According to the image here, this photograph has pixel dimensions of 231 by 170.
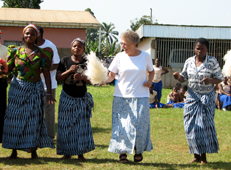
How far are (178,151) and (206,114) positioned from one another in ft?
4.01

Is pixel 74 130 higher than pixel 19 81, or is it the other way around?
pixel 19 81

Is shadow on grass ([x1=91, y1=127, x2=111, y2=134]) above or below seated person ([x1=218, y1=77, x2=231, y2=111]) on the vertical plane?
below

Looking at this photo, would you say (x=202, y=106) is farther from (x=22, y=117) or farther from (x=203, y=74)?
(x=22, y=117)

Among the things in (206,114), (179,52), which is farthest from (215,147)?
(179,52)

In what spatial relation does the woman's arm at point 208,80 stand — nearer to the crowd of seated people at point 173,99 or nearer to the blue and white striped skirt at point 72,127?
the blue and white striped skirt at point 72,127

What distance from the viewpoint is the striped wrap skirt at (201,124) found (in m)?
5.56

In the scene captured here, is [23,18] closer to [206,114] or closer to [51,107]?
[51,107]

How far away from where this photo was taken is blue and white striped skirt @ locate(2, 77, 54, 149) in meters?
5.30

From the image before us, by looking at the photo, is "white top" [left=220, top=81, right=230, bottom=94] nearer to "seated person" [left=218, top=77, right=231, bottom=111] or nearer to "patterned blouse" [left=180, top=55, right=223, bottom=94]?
"seated person" [left=218, top=77, right=231, bottom=111]

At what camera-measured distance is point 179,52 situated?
21.5 meters

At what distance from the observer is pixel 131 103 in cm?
547

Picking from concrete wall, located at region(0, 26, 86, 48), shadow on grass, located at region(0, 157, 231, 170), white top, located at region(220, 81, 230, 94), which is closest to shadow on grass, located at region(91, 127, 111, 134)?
shadow on grass, located at region(0, 157, 231, 170)

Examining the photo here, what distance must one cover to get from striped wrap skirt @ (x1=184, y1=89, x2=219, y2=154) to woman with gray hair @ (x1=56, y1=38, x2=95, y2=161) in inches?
63.7

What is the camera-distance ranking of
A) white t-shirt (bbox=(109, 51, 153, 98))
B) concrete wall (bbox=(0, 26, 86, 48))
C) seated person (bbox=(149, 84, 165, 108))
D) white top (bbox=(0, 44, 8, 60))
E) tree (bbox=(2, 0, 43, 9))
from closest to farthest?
white t-shirt (bbox=(109, 51, 153, 98)) → white top (bbox=(0, 44, 8, 60)) → seated person (bbox=(149, 84, 165, 108)) → concrete wall (bbox=(0, 26, 86, 48)) → tree (bbox=(2, 0, 43, 9))
